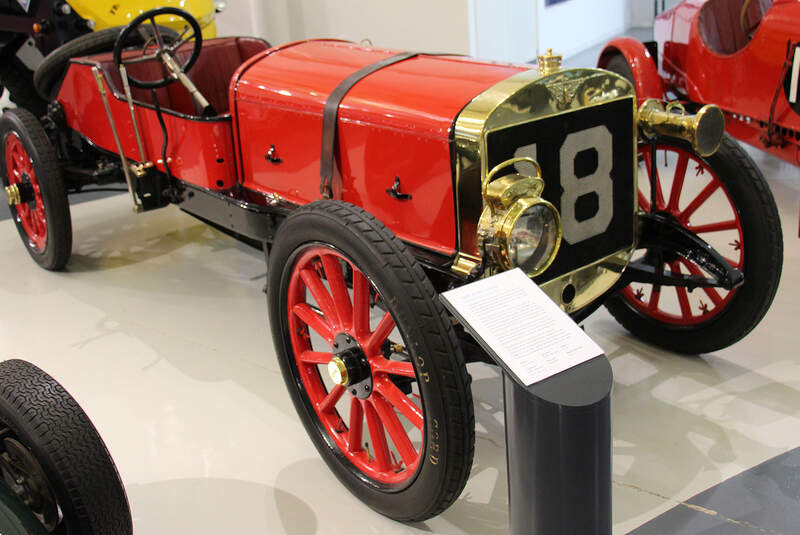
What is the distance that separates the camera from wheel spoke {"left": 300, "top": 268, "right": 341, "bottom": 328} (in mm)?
2328

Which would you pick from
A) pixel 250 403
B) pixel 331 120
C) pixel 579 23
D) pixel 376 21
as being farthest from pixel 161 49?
pixel 579 23

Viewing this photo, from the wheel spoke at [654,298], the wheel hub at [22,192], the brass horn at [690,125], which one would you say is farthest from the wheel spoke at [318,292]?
the wheel hub at [22,192]

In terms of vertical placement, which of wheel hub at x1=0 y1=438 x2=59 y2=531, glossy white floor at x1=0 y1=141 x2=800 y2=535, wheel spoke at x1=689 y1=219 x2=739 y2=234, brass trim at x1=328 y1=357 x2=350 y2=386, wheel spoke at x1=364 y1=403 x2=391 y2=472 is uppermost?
wheel spoke at x1=689 y1=219 x2=739 y2=234

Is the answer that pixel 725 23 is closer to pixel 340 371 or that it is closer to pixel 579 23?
pixel 340 371

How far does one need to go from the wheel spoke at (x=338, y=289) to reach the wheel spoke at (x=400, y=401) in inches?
8.5

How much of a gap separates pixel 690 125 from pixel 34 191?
10.9 feet

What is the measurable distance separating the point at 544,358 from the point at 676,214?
1668 mm

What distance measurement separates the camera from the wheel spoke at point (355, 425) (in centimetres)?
235

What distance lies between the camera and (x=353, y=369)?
224 centimetres

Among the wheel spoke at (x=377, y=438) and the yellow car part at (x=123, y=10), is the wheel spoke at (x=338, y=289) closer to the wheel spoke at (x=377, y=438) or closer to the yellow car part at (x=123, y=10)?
the wheel spoke at (x=377, y=438)

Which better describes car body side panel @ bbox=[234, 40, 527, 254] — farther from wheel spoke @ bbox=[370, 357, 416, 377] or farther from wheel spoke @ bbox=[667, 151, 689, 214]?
wheel spoke @ bbox=[667, 151, 689, 214]

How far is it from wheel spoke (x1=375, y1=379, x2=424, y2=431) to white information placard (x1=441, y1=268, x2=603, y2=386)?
52cm

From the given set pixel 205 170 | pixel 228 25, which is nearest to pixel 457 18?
pixel 228 25

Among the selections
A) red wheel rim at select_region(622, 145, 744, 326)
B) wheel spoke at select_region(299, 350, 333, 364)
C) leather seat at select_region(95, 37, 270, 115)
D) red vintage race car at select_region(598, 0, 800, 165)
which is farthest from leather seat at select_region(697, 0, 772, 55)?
wheel spoke at select_region(299, 350, 333, 364)
